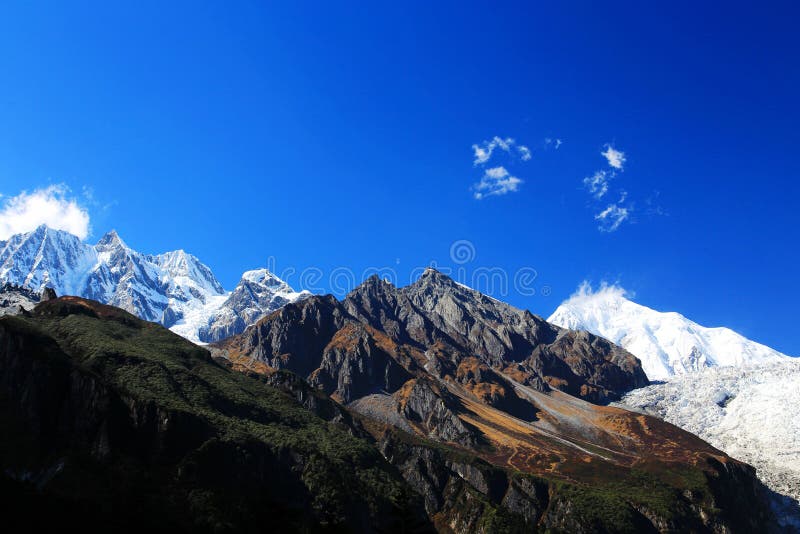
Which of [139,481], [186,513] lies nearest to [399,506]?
[186,513]

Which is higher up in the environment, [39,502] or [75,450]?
[75,450]

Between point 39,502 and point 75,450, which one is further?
point 75,450

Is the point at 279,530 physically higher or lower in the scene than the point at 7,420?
lower

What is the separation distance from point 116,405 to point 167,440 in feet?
66.5

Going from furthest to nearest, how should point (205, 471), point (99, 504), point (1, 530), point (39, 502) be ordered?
1. point (205, 471)
2. point (99, 504)
3. point (39, 502)
4. point (1, 530)

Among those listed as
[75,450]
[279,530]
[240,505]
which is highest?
[75,450]

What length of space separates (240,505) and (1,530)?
3595 inches

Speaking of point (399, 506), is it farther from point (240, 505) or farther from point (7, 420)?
point (7, 420)

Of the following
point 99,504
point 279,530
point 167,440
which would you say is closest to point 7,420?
point 167,440

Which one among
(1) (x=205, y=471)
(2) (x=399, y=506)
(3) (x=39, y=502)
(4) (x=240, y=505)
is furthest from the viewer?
(1) (x=205, y=471)

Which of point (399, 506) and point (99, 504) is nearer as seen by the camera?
point (399, 506)

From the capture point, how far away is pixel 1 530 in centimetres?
8725

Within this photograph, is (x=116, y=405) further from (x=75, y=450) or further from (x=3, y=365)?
(x=3, y=365)

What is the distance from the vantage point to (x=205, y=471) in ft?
619
